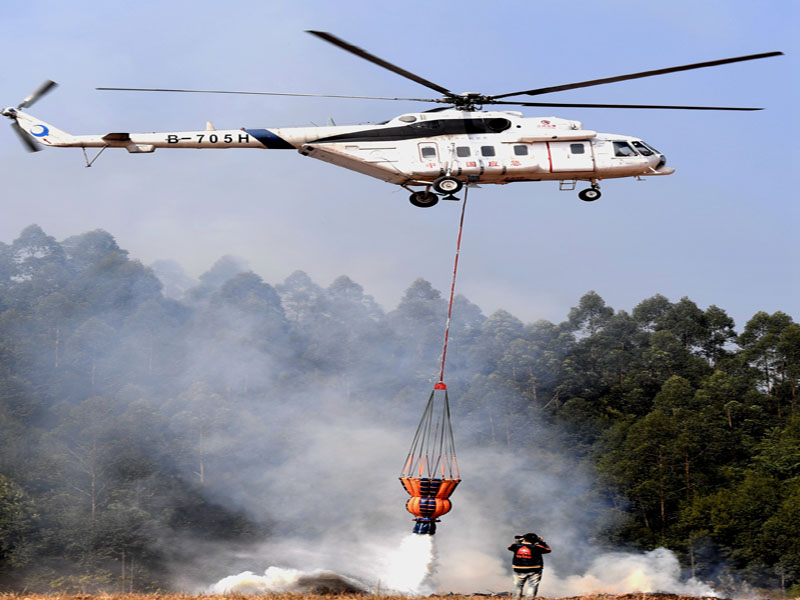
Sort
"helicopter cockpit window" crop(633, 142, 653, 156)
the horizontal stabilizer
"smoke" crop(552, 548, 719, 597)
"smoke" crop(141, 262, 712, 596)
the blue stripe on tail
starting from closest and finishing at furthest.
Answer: the horizontal stabilizer
the blue stripe on tail
"helicopter cockpit window" crop(633, 142, 653, 156)
"smoke" crop(552, 548, 719, 597)
"smoke" crop(141, 262, 712, 596)

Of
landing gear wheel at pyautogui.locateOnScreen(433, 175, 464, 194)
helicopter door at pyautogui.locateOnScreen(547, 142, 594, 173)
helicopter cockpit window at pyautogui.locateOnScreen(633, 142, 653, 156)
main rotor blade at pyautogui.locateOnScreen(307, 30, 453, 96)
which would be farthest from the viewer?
helicopter cockpit window at pyautogui.locateOnScreen(633, 142, 653, 156)

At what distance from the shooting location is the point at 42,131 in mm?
24844

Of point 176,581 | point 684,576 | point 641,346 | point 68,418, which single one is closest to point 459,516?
point 684,576

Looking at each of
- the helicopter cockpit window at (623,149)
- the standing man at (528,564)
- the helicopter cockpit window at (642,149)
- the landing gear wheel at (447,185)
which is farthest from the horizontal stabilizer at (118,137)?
the standing man at (528,564)

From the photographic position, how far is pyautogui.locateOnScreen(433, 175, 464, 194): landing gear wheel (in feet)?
76.2

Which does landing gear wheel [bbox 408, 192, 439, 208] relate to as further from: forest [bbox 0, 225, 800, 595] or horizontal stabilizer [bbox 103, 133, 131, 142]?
forest [bbox 0, 225, 800, 595]

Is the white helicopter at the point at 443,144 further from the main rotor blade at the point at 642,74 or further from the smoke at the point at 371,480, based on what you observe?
the smoke at the point at 371,480

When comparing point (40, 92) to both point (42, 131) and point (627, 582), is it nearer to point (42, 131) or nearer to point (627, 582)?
point (42, 131)

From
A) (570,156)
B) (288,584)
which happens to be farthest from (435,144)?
(288,584)

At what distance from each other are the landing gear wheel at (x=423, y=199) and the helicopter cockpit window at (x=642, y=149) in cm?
472

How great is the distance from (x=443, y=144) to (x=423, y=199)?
1.42 meters

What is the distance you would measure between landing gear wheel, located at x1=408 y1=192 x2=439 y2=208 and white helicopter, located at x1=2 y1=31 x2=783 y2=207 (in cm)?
2

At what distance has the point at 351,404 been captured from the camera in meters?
89.3

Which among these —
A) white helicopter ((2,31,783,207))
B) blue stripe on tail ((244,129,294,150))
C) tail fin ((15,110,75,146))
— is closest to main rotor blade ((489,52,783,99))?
white helicopter ((2,31,783,207))
